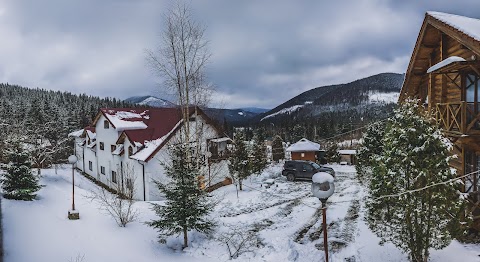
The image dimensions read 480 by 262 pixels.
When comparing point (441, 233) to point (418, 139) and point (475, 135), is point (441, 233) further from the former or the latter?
point (475, 135)

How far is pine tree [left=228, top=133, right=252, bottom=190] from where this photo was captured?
21.2 meters

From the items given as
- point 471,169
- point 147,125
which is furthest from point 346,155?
point 471,169

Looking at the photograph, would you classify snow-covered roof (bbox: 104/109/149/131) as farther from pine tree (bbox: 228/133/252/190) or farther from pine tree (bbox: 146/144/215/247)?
pine tree (bbox: 146/144/215/247)

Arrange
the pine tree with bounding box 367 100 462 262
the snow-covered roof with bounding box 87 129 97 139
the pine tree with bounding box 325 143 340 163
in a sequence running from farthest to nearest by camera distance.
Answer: the pine tree with bounding box 325 143 340 163 → the snow-covered roof with bounding box 87 129 97 139 → the pine tree with bounding box 367 100 462 262

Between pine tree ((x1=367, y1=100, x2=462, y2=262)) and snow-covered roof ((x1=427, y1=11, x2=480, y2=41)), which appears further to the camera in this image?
snow-covered roof ((x1=427, y1=11, x2=480, y2=41))

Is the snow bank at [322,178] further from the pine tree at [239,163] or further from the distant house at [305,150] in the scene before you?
the distant house at [305,150]

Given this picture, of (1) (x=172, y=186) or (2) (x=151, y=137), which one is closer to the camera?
(1) (x=172, y=186)

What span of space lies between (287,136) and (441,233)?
260ft

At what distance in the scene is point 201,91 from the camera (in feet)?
51.8

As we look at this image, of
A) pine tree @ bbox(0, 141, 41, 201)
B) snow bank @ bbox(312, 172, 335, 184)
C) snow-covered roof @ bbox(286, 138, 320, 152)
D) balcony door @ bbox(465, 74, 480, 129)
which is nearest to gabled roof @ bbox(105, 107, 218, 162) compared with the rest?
pine tree @ bbox(0, 141, 41, 201)

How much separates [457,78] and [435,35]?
239 centimetres

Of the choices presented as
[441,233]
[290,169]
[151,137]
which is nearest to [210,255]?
[441,233]

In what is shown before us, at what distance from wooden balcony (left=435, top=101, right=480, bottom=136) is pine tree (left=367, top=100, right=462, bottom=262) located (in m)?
2.41

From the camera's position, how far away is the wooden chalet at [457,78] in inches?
381
